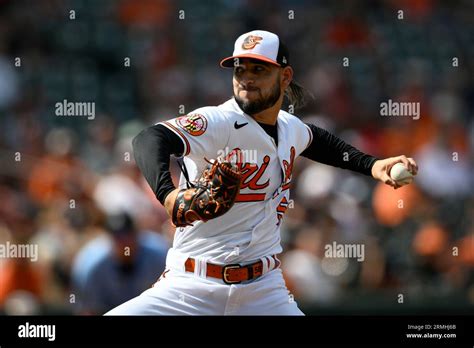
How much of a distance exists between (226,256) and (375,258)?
3190 mm

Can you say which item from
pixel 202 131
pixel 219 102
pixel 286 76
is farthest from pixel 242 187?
pixel 219 102

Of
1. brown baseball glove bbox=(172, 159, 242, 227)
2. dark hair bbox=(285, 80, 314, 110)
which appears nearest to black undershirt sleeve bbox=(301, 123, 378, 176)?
dark hair bbox=(285, 80, 314, 110)

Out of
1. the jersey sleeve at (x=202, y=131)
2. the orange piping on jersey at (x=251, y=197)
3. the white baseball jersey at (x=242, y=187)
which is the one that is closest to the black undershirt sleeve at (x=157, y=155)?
the jersey sleeve at (x=202, y=131)

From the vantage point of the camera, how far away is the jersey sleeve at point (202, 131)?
155 inches

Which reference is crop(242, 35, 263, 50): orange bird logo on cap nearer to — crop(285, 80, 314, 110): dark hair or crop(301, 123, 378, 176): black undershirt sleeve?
crop(285, 80, 314, 110): dark hair

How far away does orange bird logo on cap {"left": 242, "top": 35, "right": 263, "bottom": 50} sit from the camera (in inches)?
169

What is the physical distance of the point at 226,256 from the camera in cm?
415

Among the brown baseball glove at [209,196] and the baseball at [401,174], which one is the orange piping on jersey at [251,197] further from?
the brown baseball glove at [209,196]

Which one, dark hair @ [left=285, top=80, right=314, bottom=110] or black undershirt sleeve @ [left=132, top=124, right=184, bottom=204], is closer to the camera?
black undershirt sleeve @ [left=132, top=124, right=184, bottom=204]

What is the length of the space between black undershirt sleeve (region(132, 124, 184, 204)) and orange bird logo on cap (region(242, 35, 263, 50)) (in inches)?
25.6

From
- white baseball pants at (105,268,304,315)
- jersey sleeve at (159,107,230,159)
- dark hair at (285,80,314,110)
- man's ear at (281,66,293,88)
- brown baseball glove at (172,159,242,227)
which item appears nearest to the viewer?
brown baseball glove at (172,159,242,227)

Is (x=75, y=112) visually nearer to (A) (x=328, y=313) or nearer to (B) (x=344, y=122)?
(B) (x=344, y=122)

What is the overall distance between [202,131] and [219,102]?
15.9 feet

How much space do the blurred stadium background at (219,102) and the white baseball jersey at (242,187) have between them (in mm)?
1687
